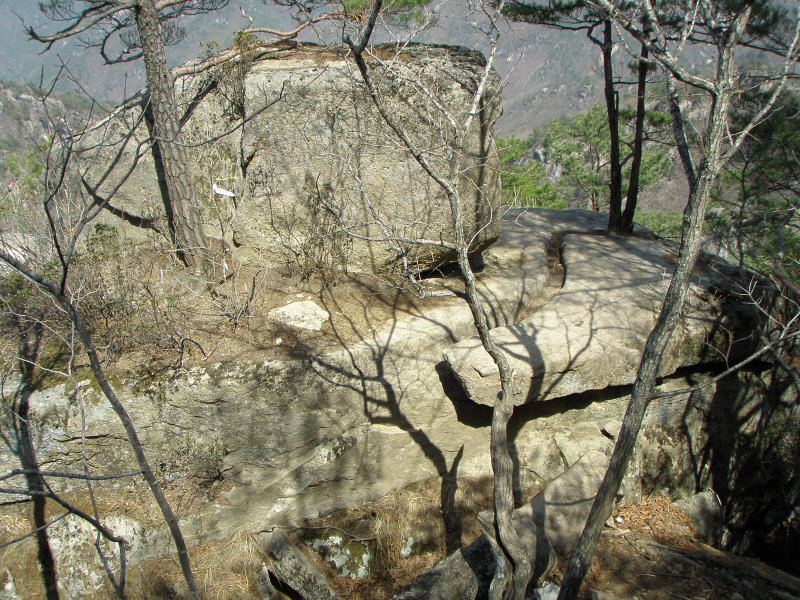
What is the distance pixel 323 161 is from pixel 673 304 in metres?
4.26

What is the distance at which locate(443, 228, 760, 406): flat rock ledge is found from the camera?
18.3 feet

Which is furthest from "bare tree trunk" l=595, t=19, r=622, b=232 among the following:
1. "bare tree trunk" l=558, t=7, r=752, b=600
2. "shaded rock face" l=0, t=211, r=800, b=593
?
"bare tree trunk" l=558, t=7, r=752, b=600

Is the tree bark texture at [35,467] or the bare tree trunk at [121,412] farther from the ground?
the bare tree trunk at [121,412]

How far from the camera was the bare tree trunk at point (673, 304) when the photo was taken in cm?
386

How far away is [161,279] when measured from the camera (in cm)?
616

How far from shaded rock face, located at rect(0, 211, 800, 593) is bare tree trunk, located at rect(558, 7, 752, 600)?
4.27 ft

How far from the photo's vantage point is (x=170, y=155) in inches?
243

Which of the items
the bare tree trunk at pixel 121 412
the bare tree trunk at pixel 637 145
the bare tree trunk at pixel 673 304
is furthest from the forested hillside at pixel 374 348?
the bare tree trunk at pixel 121 412

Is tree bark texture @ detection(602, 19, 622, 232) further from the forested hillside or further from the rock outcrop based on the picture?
the rock outcrop

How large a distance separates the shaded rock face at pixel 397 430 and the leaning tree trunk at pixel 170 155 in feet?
6.34

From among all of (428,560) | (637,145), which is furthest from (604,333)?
(637,145)

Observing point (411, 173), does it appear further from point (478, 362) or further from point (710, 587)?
point (710, 587)

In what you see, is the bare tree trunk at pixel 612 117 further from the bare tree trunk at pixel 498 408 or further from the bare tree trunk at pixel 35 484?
the bare tree trunk at pixel 35 484

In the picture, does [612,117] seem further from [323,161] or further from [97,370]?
[97,370]
